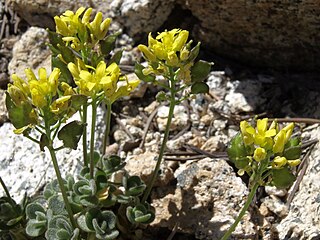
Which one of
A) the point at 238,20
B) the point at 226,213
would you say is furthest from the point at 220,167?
the point at 238,20

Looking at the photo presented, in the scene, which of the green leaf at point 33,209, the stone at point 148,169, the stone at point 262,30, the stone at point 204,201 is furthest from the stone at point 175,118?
the green leaf at point 33,209

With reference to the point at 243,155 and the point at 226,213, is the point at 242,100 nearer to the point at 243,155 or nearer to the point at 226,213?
the point at 226,213

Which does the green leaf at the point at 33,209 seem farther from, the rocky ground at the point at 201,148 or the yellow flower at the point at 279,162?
the yellow flower at the point at 279,162

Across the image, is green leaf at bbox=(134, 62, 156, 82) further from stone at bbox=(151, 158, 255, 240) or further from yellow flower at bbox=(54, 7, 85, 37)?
A: stone at bbox=(151, 158, 255, 240)

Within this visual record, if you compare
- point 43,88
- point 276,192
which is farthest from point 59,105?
point 276,192

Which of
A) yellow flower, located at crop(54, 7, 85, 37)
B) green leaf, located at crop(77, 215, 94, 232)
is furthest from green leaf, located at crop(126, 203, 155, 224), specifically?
yellow flower, located at crop(54, 7, 85, 37)

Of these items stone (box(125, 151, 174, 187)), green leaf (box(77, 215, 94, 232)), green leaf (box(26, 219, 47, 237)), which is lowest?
stone (box(125, 151, 174, 187))
